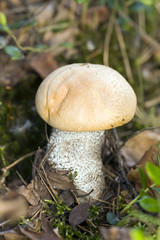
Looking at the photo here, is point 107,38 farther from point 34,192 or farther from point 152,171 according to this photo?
point 152,171

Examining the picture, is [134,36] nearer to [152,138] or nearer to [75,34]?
[75,34]

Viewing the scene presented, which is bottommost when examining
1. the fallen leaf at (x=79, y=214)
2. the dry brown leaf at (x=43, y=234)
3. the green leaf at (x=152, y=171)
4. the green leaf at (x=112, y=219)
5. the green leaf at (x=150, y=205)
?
the green leaf at (x=112, y=219)

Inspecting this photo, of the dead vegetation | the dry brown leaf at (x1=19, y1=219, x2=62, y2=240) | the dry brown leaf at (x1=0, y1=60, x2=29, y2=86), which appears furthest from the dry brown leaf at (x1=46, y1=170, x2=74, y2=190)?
the dry brown leaf at (x1=0, y1=60, x2=29, y2=86)

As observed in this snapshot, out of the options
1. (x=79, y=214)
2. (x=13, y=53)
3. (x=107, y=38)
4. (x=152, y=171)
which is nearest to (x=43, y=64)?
(x=13, y=53)

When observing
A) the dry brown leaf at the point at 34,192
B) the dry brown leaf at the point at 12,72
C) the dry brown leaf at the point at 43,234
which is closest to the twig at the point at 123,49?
the dry brown leaf at the point at 12,72

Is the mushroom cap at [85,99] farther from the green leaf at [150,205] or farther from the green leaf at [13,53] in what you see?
the green leaf at [13,53]

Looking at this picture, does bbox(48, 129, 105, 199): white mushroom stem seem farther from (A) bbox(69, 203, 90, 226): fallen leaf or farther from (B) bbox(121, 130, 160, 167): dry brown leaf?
(B) bbox(121, 130, 160, 167): dry brown leaf
